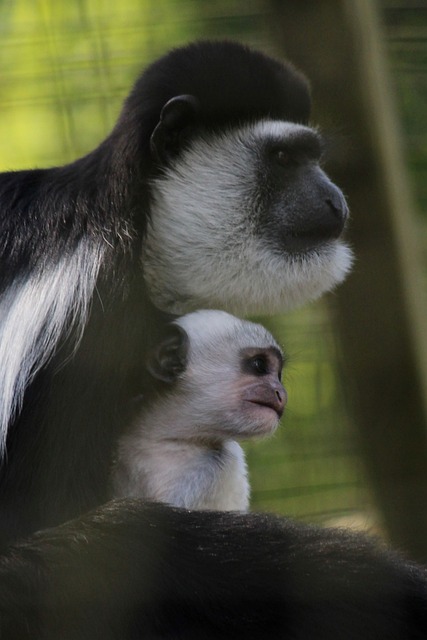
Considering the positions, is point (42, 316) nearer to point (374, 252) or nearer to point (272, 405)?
point (272, 405)

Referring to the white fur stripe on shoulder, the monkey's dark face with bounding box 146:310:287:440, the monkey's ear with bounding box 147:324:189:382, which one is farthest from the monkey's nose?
the white fur stripe on shoulder

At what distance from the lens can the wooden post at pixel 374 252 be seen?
4.65 ft

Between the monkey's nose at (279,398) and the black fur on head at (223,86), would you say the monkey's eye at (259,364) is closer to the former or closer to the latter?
the monkey's nose at (279,398)

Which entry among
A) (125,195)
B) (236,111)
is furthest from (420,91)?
(125,195)

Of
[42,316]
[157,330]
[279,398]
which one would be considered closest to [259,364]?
[279,398]

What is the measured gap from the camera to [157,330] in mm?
1397

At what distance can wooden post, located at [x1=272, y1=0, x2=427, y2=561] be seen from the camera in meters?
1.42

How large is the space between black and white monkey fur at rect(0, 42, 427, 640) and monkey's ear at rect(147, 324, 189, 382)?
0.02 m

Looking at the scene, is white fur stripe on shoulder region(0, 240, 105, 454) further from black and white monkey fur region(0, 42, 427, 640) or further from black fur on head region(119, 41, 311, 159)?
black fur on head region(119, 41, 311, 159)

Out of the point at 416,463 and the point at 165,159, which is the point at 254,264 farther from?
the point at 416,463

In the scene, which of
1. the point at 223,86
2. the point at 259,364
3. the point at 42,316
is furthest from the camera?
the point at 223,86

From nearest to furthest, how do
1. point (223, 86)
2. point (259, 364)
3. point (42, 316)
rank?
point (42, 316)
point (259, 364)
point (223, 86)

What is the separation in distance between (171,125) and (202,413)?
41 cm

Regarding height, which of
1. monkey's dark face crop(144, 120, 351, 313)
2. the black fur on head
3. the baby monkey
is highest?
the black fur on head
